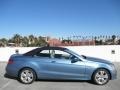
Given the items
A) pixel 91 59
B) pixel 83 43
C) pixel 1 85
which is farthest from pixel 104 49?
pixel 1 85

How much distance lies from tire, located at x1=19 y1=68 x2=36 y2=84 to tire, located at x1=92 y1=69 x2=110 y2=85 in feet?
7.57

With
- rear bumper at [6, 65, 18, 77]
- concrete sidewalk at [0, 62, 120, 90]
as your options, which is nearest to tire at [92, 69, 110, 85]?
concrete sidewalk at [0, 62, 120, 90]

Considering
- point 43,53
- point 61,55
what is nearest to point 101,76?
point 61,55

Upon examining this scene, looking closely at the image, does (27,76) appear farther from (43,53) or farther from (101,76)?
(101,76)

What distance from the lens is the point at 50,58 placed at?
10.3 metres

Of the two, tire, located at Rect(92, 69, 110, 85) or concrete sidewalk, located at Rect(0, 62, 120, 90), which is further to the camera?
tire, located at Rect(92, 69, 110, 85)

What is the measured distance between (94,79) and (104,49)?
1055 centimetres

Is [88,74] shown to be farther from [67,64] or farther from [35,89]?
[35,89]

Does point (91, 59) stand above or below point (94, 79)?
above

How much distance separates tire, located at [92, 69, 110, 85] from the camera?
10039 millimetres

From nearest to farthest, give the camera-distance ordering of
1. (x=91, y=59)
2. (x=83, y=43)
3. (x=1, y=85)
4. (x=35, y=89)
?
(x=35, y=89), (x=1, y=85), (x=91, y=59), (x=83, y=43)

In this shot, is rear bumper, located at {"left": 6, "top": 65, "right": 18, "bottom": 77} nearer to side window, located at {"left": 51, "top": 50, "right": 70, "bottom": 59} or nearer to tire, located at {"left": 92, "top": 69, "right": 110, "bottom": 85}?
side window, located at {"left": 51, "top": 50, "right": 70, "bottom": 59}

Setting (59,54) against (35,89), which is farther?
(59,54)

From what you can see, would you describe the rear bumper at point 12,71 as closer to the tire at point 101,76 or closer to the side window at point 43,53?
the side window at point 43,53
